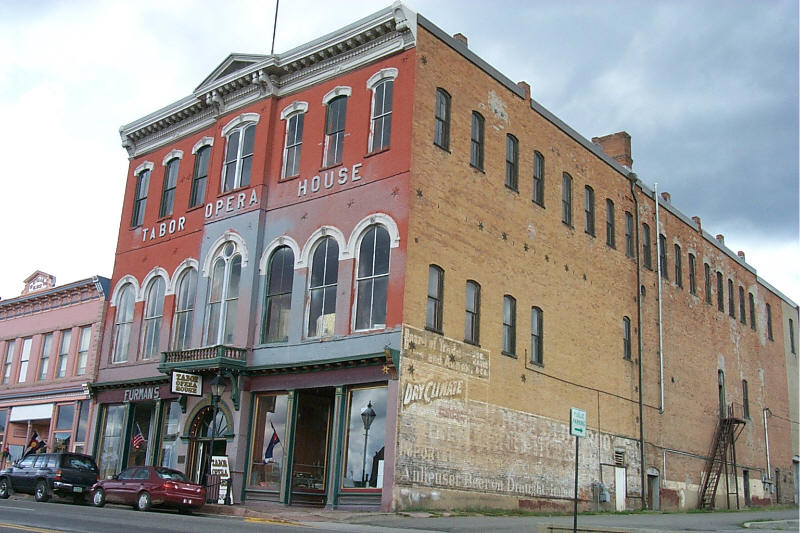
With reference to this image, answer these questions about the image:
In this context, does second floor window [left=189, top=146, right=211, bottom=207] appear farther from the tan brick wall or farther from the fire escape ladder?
the fire escape ladder

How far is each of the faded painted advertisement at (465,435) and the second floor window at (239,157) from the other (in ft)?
33.0

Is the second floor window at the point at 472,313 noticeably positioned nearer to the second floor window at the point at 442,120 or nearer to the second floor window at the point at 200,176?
the second floor window at the point at 442,120

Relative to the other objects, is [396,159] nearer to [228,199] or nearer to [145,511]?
[228,199]

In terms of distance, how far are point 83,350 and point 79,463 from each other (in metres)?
9.05

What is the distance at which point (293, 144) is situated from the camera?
95.2ft

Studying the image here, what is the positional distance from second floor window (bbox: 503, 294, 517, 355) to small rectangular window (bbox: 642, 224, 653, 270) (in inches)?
424

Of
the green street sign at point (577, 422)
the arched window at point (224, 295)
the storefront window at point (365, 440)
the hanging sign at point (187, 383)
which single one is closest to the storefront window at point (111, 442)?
the hanging sign at point (187, 383)

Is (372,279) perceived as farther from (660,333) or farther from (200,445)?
(660,333)

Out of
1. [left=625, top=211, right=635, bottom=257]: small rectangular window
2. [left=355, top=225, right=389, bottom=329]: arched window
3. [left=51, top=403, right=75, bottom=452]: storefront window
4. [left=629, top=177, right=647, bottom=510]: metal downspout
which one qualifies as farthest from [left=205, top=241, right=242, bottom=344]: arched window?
[left=629, top=177, right=647, bottom=510]: metal downspout

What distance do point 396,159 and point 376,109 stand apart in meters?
2.23

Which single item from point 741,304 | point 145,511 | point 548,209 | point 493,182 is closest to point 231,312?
point 145,511

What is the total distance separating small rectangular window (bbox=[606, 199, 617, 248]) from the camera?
34781mm

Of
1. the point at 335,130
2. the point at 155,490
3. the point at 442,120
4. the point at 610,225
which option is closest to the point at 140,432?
the point at 155,490

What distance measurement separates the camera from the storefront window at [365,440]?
76.9 feet
